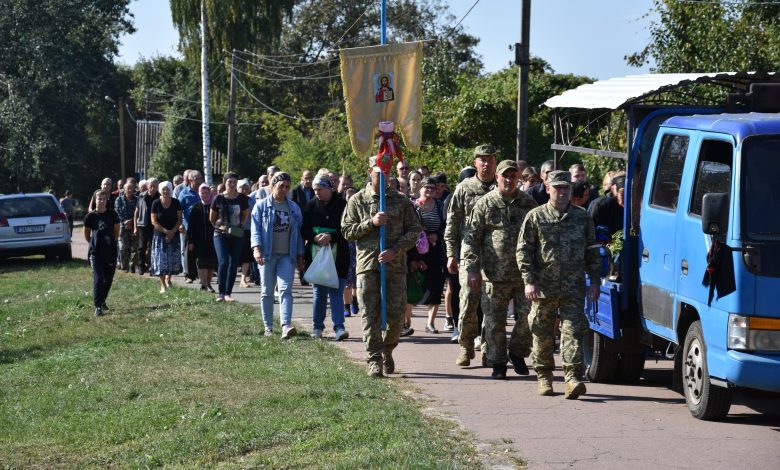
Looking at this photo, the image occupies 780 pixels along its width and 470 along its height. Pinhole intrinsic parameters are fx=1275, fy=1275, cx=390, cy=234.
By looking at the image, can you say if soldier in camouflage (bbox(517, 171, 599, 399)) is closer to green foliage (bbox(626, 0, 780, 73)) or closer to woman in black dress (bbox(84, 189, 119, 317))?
woman in black dress (bbox(84, 189, 119, 317))

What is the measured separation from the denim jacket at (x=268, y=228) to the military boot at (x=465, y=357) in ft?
9.09

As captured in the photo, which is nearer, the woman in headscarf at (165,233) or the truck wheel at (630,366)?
the truck wheel at (630,366)

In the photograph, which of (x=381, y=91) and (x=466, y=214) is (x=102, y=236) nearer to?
(x=381, y=91)

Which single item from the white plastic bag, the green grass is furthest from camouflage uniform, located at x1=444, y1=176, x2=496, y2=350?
the white plastic bag

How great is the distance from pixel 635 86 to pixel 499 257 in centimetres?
181

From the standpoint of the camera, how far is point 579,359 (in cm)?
994

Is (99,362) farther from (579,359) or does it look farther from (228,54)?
(228,54)

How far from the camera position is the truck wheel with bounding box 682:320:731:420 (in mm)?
8766

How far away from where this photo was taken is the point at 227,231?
1775cm

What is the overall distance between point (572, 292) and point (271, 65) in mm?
49381

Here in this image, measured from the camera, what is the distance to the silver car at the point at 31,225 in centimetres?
2817

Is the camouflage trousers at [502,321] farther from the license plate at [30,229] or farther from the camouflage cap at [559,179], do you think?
the license plate at [30,229]

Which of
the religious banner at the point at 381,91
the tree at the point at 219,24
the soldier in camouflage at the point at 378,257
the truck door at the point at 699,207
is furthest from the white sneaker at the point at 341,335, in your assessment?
the tree at the point at 219,24

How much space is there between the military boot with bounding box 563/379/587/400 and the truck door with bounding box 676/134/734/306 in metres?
1.24
